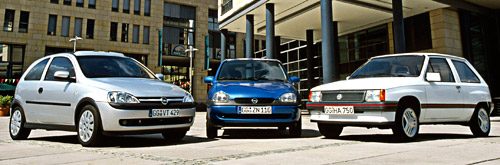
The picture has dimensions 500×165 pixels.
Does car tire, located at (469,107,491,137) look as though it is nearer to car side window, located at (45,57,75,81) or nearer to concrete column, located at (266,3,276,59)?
car side window, located at (45,57,75,81)

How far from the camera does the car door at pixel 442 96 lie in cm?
615

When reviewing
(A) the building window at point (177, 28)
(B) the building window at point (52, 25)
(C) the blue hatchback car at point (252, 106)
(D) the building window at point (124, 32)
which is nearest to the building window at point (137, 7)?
(D) the building window at point (124, 32)

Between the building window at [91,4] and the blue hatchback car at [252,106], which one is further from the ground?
the building window at [91,4]

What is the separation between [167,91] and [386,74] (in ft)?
12.6

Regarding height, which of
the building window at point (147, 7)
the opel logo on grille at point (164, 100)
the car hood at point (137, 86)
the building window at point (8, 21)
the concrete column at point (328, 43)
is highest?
the building window at point (147, 7)

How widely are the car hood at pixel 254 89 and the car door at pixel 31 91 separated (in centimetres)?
319

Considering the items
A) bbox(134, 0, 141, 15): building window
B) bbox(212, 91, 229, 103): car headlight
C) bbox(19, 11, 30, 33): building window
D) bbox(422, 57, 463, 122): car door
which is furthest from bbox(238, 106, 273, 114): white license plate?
bbox(134, 0, 141, 15): building window

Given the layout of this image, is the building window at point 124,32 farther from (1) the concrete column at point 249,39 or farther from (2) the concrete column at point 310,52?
(2) the concrete column at point 310,52

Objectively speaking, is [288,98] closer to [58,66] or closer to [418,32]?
[58,66]

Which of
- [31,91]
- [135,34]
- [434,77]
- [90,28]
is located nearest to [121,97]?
[31,91]

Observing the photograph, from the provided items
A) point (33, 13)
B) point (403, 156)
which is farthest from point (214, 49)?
point (403, 156)

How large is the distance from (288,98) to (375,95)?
1.60 m

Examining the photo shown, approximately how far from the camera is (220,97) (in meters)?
6.59

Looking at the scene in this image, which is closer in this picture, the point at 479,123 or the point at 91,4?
the point at 479,123
